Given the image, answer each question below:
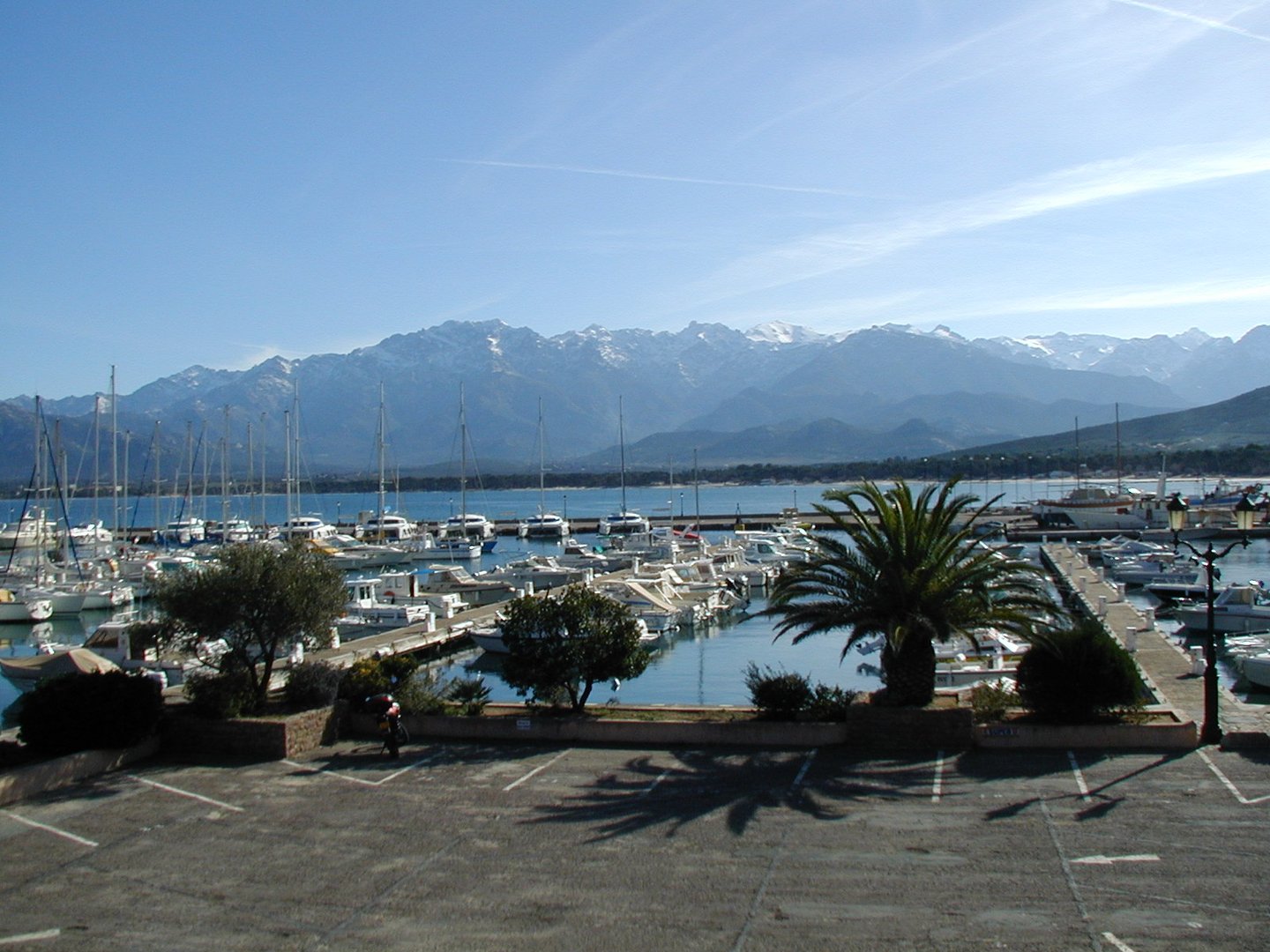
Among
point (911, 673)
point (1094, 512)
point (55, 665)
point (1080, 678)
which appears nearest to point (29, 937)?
point (911, 673)

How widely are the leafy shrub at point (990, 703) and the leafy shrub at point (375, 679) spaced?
27.6 feet

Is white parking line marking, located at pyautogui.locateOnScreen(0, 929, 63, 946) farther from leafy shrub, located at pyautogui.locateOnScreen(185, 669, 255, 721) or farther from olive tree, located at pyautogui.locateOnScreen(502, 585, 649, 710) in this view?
olive tree, located at pyautogui.locateOnScreen(502, 585, 649, 710)

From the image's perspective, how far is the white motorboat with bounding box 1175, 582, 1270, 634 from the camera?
38250mm

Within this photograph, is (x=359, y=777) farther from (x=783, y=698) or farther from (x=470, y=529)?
(x=470, y=529)

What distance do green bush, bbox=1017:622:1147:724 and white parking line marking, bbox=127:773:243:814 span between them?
10179mm

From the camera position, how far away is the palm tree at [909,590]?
50.0 feet

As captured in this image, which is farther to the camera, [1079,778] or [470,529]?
[470,529]

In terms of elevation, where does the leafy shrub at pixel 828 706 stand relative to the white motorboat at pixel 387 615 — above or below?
above

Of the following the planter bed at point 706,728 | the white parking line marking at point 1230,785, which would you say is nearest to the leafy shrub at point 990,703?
the planter bed at point 706,728

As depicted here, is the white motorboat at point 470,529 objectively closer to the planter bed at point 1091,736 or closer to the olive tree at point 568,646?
the olive tree at point 568,646

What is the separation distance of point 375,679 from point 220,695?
2.21 metres

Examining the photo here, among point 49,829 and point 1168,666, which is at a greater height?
point 49,829

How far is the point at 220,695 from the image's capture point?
1577cm

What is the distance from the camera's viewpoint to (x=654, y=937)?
28.5ft
